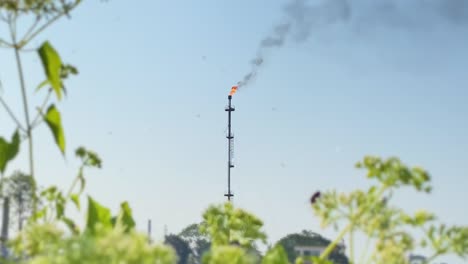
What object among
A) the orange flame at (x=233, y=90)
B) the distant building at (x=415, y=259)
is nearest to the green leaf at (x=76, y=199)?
the distant building at (x=415, y=259)

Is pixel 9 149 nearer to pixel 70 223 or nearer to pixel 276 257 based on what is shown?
pixel 70 223

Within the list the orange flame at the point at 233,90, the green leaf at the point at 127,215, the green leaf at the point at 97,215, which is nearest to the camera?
the green leaf at the point at 97,215

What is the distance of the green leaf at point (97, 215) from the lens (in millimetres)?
3301

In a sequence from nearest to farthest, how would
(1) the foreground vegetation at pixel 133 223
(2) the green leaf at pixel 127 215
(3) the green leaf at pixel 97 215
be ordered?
(1) the foreground vegetation at pixel 133 223 → (3) the green leaf at pixel 97 215 → (2) the green leaf at pixel 127 215

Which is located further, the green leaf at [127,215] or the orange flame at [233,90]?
the orange flame at [233,90]

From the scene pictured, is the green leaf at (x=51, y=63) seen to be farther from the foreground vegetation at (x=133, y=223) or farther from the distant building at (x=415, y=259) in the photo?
the distant building at (x=415, y=259)

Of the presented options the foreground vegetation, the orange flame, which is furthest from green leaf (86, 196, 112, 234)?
the orange flame

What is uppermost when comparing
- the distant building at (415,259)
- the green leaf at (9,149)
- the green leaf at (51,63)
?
the green leaf at (51,63)

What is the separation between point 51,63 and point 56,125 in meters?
0.28

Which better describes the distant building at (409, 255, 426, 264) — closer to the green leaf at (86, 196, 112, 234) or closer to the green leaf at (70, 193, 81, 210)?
the green leaf at (86, 196, 112, 234)

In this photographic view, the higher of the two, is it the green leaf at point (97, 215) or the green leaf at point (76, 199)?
the green leaf at point (76, 199)

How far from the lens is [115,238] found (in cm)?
150

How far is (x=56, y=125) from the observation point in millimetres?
3117

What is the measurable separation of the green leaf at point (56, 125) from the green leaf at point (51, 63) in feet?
0.33
